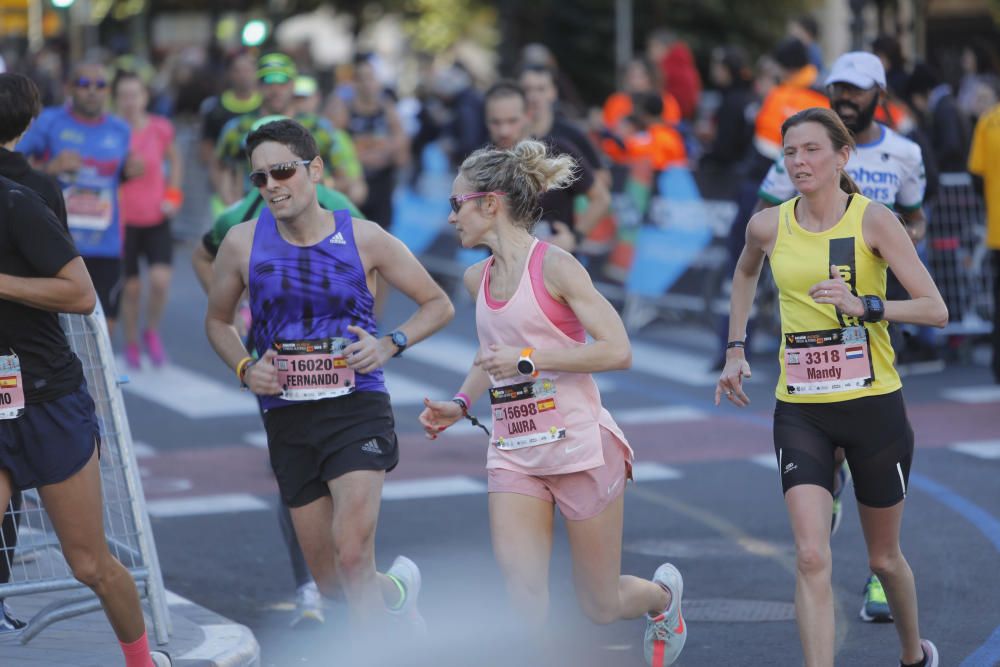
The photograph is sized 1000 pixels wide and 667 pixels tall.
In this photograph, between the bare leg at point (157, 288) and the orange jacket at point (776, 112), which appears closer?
the orange jacket at point (776, 112)

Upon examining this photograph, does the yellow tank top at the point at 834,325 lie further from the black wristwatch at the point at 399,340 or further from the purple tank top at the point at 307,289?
the purple tank top at the point at 307,289

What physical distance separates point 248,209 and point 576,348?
213 cm

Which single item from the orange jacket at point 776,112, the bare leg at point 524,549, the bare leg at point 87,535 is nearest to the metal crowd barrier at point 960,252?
the orange jacket at point 776,112

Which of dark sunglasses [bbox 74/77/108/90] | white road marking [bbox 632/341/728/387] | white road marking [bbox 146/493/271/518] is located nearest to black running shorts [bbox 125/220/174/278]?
dark sunglasses [bbox 74/77/108/90]

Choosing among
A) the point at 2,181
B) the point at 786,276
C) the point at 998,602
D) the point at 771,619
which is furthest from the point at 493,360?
the point at 998,602

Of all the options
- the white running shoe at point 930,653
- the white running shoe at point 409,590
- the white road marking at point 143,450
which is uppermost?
the white running shoe at point 409,590

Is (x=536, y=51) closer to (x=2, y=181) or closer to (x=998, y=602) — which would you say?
(x=998, y=602)

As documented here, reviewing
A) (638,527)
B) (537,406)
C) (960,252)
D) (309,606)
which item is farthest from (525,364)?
(960,252)

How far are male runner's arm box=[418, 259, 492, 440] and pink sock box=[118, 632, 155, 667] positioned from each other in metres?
1.13

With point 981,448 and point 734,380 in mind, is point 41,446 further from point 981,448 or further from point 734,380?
point 981,448

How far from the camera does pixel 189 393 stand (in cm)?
1248

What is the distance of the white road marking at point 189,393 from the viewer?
11.9 m

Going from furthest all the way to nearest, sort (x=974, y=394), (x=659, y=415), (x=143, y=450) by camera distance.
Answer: (x=974, y=394) → (x=659, y=415) → (x=143, y=450)

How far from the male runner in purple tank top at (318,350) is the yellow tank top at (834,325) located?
1.30 m
